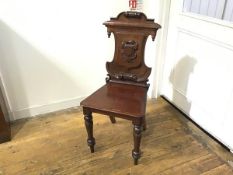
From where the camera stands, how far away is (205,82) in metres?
1.80

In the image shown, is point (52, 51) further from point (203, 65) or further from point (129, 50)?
point (203, 65)

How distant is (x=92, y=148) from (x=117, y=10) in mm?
1197

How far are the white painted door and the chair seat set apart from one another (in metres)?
0.55

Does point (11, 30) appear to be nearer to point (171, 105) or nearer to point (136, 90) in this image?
point (136, 90)

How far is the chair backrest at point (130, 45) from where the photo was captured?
→ 157 centimetres

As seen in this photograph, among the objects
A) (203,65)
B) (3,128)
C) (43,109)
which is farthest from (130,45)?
(3,128)

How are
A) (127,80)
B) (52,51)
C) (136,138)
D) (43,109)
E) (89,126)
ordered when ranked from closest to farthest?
(136,138), (89,126), (127,80), (52,51), (43,109)

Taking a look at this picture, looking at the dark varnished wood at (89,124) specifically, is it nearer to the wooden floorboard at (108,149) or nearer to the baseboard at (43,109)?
the wooden floorboard at (108,149)

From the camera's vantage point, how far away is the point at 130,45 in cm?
162

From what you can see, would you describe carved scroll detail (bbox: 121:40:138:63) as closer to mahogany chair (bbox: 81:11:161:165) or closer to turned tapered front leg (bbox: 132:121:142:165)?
mahogany chair (bbox: 81:11:161:165)

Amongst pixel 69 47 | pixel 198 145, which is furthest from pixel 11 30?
pixel 198 145

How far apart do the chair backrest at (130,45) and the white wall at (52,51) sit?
1.23ft

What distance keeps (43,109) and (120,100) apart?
969mm

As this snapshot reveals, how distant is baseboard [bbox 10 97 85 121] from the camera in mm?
2047
